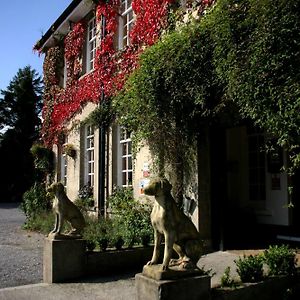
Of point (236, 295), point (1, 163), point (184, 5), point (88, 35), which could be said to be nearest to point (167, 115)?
point (184, 5)

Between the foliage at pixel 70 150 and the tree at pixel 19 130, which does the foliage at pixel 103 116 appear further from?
the tree at pixel 19 130

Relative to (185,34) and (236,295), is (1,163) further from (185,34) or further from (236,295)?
(236,295)

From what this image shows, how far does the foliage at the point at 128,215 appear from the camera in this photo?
8.84 metres

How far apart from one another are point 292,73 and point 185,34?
257 cm

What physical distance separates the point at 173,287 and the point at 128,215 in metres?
5.63

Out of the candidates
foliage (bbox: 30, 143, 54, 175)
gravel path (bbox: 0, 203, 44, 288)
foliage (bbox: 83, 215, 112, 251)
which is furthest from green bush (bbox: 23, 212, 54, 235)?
foliage (bbox: 30, 143, 54, 175)

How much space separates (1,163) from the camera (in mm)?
33156

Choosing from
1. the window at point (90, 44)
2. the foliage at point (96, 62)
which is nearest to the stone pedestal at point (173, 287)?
the foliage at point (96, 62)

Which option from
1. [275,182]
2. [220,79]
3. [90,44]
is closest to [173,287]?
[220,79]

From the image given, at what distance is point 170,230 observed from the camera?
451 cm

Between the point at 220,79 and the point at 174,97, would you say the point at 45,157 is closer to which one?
the point at 174,97

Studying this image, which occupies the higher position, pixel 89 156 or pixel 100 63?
pixel 100 63

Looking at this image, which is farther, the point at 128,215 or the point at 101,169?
the point at 101,169

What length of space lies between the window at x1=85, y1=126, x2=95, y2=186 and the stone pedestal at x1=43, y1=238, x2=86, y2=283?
279 inches
